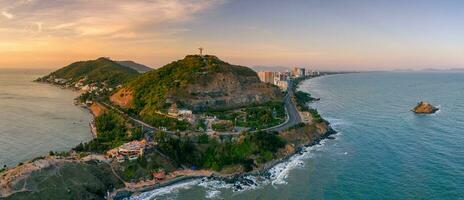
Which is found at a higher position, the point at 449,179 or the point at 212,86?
the point at 212,86

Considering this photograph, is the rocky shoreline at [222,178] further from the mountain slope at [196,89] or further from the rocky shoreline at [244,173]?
the mountain slope at [196,89]

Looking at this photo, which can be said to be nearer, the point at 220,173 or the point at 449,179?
the point at 449,179

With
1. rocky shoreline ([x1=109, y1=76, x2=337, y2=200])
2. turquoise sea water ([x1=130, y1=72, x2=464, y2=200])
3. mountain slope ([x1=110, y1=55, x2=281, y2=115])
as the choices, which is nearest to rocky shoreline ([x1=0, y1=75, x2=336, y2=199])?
rocky shoreline ([x1=109, y1=76, x2=337, y2=200])

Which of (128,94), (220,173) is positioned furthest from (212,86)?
(220,173)

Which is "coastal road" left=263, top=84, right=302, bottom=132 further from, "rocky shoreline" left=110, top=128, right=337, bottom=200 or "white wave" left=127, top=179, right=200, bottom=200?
"white wave" left=127, top=179, right=200, bottom=200

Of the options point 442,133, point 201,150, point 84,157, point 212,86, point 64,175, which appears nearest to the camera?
point 64,175

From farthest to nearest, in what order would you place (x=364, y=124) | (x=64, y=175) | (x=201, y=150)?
(x=364, y=124), (x=201, y=150), (x=64, y=175)

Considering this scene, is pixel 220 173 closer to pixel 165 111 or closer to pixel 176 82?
pixel 165 111
